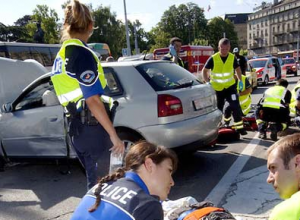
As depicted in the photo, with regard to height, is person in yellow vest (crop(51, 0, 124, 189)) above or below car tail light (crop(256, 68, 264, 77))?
above

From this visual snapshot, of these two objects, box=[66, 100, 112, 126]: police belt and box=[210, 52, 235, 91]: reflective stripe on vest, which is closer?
box=[66, 100, 112, 126]: police belt

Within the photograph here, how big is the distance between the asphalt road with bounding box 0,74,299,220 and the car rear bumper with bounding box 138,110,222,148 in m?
0.51

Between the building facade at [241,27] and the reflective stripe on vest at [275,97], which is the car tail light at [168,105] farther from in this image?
the building facade at [241,27]

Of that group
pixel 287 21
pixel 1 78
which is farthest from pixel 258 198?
pixel 287 21

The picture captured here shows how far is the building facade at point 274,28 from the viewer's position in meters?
106

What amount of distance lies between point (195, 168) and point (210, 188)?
777mm

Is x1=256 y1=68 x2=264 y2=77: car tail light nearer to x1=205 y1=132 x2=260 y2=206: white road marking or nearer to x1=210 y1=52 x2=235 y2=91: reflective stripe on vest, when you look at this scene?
x1=210 y1=52 x2=235 y2=91: reflective stripe on vest

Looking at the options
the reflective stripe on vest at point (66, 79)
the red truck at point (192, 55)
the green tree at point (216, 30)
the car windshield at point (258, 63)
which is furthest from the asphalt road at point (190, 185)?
the green tree at point (216, 30)

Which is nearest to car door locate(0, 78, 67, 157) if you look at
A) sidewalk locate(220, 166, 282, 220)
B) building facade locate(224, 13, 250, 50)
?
sidewalk locate(220, 166, 282, 220)

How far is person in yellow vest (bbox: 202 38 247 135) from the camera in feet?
20.8

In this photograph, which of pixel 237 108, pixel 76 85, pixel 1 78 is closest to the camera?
pixel 76 85

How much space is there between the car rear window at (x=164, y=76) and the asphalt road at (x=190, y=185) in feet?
3.91

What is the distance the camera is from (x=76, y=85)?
2.42m

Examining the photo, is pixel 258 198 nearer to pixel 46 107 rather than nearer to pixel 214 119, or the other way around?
pixel 214 119
